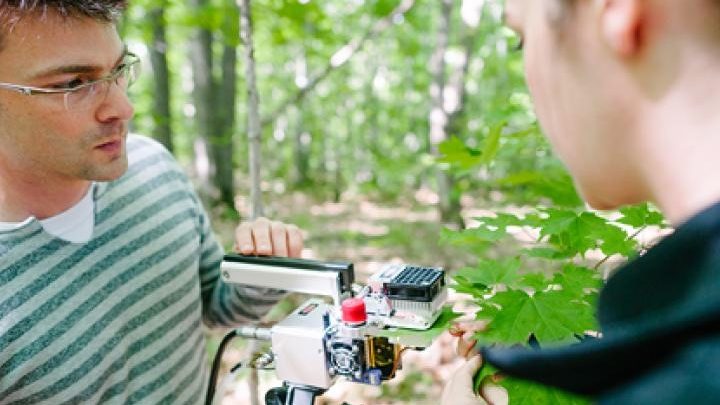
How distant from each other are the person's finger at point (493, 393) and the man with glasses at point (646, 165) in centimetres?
56

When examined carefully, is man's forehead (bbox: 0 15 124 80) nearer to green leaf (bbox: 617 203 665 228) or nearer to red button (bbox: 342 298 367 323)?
red button (bbox: 342 298 367 323)

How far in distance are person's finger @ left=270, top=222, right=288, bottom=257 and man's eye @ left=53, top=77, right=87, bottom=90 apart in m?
0.61

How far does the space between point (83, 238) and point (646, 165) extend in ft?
4.46

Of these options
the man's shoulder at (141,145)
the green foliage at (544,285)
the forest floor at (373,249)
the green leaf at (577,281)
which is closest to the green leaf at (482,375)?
the green foliage at (544,285)

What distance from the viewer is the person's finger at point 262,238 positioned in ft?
4.75

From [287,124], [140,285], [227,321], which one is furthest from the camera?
[287,124]

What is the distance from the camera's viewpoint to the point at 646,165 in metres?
0.53

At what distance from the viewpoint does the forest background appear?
3.87 feet

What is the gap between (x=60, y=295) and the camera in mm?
1338

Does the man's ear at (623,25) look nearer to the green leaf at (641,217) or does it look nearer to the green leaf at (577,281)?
the green leaf at (577,281)

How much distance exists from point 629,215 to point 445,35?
4.77 metres

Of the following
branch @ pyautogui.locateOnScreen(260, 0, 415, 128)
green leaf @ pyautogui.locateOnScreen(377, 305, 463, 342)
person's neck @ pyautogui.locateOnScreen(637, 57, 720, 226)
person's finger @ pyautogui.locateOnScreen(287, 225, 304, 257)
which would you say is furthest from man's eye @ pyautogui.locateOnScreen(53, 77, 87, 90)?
branch @ pyautogui.locateOnScreen(260, 0, 415, 128)

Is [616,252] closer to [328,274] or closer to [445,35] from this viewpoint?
[328,274]

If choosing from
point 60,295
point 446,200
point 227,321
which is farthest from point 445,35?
point 60,295
